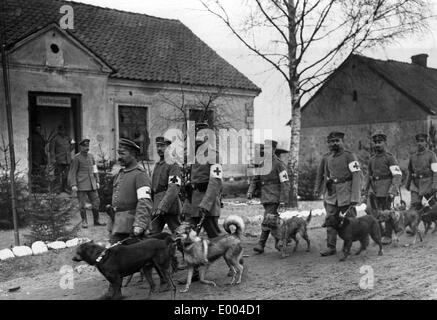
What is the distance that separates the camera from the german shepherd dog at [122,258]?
595 centimetres

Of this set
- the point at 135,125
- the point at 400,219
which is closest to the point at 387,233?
the point at 400,219

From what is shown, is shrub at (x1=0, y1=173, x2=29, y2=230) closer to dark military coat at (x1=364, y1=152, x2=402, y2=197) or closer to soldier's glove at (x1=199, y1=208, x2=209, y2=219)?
soldier's glove at (x1=199, y1=208, x2=209, y2=219)

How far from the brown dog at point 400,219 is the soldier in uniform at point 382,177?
25cm

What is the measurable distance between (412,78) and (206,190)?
2882 centimetres

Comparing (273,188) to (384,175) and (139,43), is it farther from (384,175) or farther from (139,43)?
(139,43)

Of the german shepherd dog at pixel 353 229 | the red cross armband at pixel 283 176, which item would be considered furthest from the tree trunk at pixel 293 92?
the german shepherd dog at pixel 353 229

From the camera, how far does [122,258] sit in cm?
600

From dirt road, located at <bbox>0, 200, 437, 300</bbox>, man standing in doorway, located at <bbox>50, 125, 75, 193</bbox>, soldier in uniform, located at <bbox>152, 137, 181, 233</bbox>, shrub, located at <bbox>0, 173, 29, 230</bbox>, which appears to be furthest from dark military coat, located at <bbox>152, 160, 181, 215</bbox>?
man standing in doorway, located at <bbox>50, 125, 75, 193</bbox>

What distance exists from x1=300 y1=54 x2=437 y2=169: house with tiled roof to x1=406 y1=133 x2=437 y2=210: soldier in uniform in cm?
1625

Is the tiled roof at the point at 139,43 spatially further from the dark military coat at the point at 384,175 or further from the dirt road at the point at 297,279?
the dirt road at the point at 297,279

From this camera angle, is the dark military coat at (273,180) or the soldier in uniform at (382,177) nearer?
the dark military coat at (273,180)

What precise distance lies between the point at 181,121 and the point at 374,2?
25.3 ft

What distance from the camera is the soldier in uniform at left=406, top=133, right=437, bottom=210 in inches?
437
